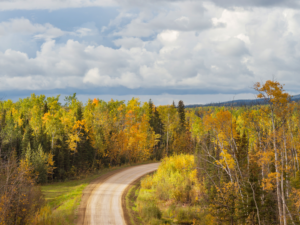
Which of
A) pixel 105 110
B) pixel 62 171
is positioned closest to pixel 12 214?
pixel 62 171

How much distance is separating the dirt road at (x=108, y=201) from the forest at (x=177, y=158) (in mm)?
2343

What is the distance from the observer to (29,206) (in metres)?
16.2

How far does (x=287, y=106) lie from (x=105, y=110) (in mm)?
42410

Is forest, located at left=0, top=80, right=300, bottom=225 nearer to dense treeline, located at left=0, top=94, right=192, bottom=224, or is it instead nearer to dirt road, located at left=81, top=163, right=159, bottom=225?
dense treeline, located at left=0, top=94, right=192, bottom=224

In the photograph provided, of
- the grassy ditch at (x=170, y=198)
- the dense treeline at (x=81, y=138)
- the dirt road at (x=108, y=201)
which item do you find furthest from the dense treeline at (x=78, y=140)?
the grassy ditch at (x=170, y=198)

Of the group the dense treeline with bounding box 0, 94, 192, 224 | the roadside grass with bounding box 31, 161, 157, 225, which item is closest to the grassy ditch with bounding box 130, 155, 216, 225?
the roadside grass with bounding box 31, 161, 157, 225

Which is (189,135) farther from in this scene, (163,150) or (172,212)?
(172,212)

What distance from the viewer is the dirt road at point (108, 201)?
18544 millimetres

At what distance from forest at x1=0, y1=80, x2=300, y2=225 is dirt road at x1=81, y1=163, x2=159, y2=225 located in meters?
2.34

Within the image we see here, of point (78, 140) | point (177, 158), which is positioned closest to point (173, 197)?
point (177, 158)

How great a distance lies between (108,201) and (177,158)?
13.5 m

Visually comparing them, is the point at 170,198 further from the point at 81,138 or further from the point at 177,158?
the point at 81,138

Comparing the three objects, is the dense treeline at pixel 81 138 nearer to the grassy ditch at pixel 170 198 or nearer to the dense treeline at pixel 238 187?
the grassy ditch at pixel 170 198

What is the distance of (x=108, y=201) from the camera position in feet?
74.2
